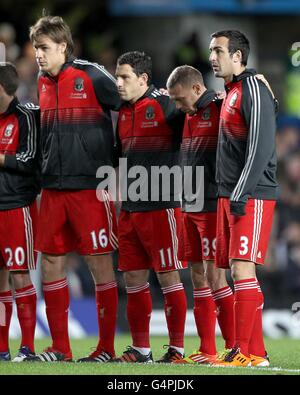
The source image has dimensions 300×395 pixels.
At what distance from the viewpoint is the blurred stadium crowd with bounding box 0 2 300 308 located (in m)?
13.8

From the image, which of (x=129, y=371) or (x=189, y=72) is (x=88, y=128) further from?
(x=129, y=371)

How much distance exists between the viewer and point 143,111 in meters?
8.66

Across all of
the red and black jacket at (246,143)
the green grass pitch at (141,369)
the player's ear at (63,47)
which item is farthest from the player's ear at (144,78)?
the green grass pitch at (141,369)

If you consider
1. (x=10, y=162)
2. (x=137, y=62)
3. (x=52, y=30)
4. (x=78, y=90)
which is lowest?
(x=10, y=162)

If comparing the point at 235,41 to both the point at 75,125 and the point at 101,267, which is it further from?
the point at 101,267

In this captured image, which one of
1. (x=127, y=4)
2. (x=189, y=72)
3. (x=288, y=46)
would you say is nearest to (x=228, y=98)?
(x=189, y=72)

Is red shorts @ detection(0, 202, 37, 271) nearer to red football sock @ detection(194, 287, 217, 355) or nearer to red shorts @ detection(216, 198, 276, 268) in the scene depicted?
red football sock @ detection(194, 287, 217, 355)

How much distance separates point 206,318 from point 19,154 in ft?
5.77

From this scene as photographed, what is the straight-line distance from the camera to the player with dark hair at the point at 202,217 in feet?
27.9

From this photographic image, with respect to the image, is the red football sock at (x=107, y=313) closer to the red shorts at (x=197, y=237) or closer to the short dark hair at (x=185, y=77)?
the red shorts at (x=197, y=237)

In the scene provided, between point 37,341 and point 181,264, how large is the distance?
3.50m

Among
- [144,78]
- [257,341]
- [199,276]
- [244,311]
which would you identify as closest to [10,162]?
[144,78]

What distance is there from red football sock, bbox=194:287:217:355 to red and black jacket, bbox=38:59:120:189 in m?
1.08

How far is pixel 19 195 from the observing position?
878 centimetres
